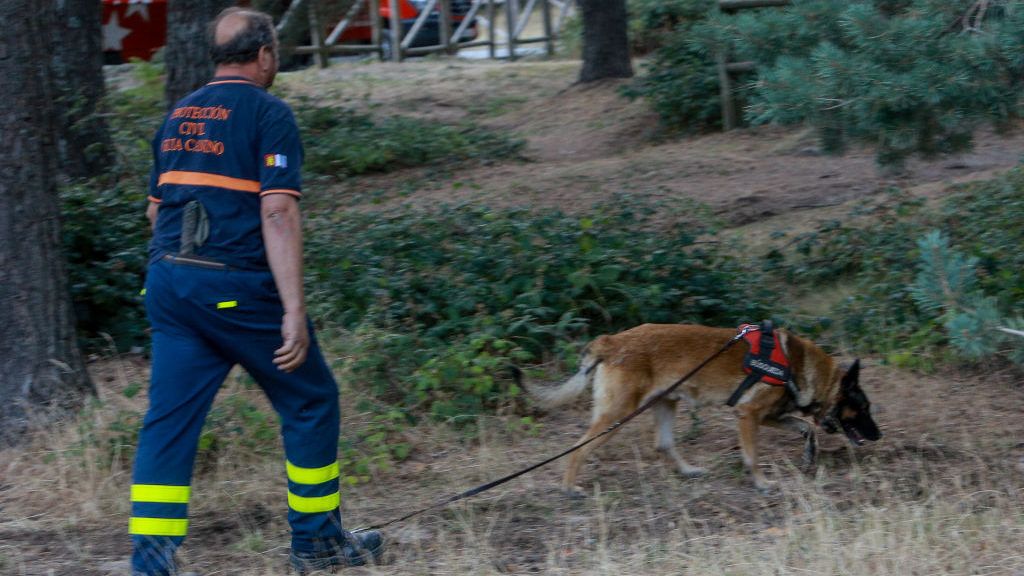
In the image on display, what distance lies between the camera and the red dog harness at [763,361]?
540 centimetres

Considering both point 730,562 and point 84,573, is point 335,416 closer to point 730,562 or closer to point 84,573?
point 84,573

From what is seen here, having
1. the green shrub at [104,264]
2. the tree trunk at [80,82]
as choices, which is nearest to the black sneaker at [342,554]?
the green shrub at [104,264]

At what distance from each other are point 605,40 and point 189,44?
6750mm

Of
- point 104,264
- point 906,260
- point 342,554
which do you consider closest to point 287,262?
point 342,554

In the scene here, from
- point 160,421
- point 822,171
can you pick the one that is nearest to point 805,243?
point 822,171

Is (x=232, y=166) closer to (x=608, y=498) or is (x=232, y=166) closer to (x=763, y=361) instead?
(x=608, y=498)

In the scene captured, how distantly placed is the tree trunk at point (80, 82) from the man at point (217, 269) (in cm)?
531

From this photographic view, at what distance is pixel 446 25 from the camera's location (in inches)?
869

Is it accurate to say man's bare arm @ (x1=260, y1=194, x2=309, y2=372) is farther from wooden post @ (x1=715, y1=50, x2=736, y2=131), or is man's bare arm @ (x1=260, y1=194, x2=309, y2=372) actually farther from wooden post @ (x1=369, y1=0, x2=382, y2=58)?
wooden post @ (x1=369, y1=0, x2=382, y2=58)

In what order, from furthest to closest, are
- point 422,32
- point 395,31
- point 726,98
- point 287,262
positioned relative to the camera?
point 422,32, point 395,31, point 726,98, point 287,262

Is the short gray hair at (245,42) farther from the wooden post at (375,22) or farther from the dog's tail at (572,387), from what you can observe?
the wooden post at (375,22)

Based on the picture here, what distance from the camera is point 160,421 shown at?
403 cm

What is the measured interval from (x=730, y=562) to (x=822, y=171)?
6.98 m

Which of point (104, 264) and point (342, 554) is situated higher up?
point (104, 264)
